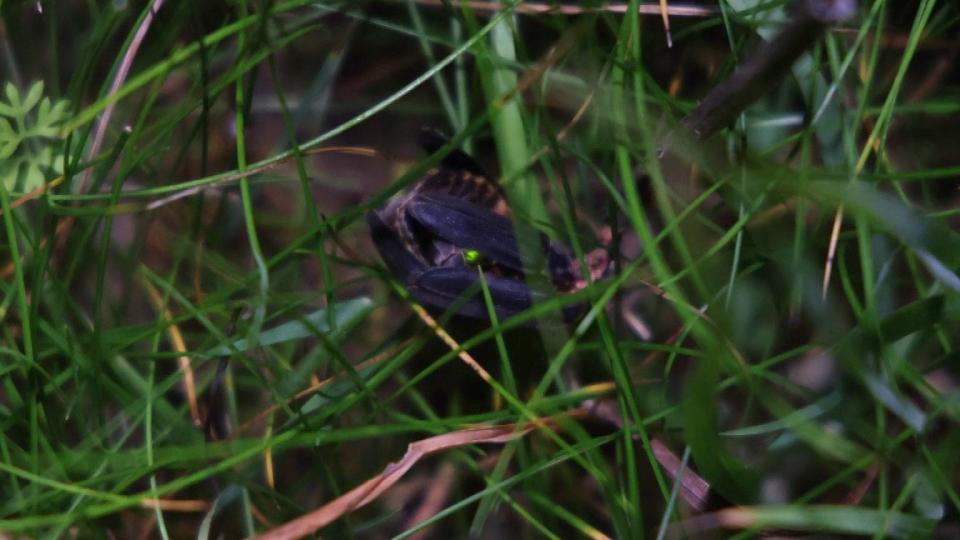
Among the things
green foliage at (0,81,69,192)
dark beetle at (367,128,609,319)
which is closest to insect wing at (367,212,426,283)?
dark beetle at (367,128,609,319)

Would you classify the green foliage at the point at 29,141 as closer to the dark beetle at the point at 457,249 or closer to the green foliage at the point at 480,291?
the green foliage at the point at 480,291

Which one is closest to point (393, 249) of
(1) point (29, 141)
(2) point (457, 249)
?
(2) point (457, 249)

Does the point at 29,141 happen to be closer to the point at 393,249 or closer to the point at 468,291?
the point at 393,249

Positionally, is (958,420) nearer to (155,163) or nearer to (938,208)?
(938,208)

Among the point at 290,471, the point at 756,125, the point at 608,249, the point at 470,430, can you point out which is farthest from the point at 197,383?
the point at 756,125

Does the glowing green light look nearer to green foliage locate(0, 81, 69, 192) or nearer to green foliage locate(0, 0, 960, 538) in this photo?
green foliage locate(0, 0, 960, 538)

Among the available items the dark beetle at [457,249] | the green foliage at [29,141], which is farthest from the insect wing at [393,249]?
the green foliage at [29,141]
